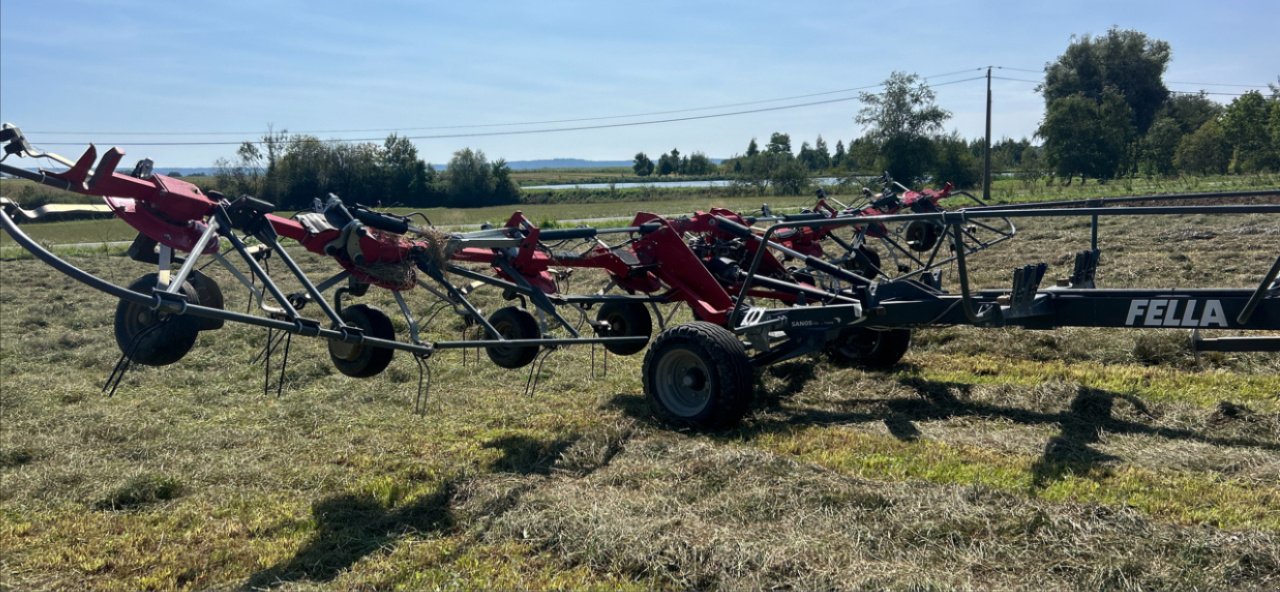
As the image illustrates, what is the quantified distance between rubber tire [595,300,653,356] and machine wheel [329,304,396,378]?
8.01 ft

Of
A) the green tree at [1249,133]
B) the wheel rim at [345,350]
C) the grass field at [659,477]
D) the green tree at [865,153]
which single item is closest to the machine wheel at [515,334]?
the grass field at [659,477]

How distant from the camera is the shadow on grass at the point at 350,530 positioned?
4676mm

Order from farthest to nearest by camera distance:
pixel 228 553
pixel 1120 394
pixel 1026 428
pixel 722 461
→ pixel 1120 394
pixel 1026 428
pixel 722 461
pixel 228 553

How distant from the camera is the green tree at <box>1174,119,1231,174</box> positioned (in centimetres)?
4091

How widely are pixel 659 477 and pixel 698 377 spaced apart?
1362 mm

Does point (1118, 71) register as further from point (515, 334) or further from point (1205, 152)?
point (515, 334)

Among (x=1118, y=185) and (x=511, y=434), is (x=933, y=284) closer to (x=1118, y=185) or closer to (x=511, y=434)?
(x=511, y=434)

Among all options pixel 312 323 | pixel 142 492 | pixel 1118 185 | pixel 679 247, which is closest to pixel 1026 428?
pixel 679 247

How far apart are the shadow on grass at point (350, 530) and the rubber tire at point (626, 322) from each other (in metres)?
2.82

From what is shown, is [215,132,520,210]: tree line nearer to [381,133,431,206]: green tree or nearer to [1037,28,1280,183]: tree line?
[381,133,431,206]: green tree

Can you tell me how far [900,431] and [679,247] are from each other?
2.37 metres

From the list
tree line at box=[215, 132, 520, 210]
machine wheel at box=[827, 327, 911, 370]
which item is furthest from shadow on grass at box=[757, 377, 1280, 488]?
tree line at box=[215, 132, 520, 210]

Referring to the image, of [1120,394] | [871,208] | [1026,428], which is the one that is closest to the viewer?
[1026,428]

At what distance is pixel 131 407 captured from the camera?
26.1ft
